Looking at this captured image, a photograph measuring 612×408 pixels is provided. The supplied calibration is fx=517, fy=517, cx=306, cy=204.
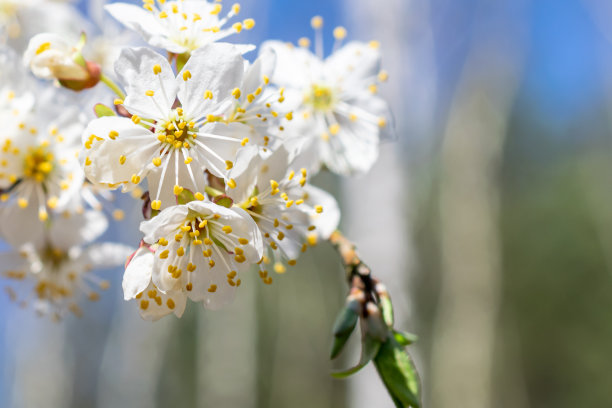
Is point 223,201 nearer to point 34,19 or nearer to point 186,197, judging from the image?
point 186,197

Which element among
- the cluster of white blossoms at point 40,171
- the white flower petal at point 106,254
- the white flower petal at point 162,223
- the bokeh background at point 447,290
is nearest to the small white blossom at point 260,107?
the white flower petal at point 162,223

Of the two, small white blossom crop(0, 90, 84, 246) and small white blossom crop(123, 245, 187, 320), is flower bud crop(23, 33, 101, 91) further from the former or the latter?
small white blossom crop(123, 245, 187, 320)

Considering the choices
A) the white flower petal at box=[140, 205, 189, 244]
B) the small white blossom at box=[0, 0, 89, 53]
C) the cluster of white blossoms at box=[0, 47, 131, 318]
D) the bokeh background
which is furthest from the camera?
the bokeh background

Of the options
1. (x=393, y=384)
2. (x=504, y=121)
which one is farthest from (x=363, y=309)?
(x=504, y=121)

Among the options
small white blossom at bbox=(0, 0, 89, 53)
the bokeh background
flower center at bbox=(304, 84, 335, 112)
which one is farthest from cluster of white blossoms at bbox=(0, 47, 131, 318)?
the bokeh background

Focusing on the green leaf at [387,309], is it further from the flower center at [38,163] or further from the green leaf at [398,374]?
the flower center at [38,163]

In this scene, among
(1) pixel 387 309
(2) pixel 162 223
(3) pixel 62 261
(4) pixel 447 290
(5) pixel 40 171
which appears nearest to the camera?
(2) pixel 162 223

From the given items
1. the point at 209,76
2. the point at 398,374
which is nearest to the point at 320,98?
the point at 209,76

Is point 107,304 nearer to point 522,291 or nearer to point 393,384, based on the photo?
point 522,291
